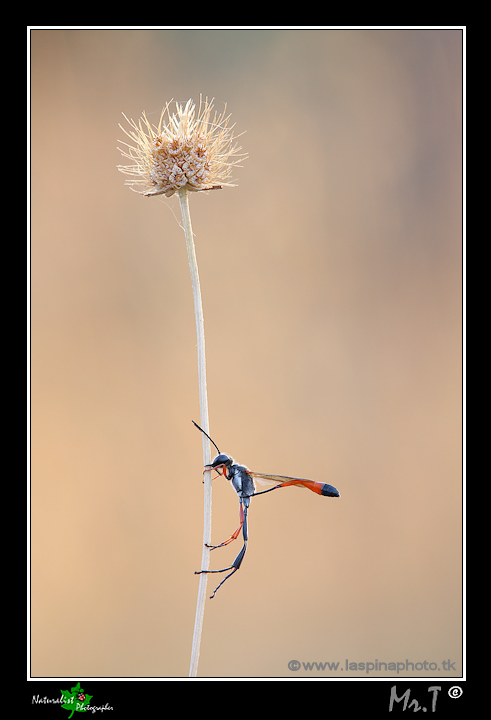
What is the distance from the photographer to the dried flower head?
646mm

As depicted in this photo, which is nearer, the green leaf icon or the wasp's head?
the wasp's head

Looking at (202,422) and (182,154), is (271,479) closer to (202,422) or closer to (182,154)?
(202,422)

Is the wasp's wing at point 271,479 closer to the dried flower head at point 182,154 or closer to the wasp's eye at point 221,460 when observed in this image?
the wasp's eye at point 221,460

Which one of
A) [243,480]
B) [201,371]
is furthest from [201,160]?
[243,480]

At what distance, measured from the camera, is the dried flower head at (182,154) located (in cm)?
65

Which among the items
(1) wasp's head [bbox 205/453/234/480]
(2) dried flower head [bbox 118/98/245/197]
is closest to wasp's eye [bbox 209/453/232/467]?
(1) wasp's head [bbox 205/453/234/480]

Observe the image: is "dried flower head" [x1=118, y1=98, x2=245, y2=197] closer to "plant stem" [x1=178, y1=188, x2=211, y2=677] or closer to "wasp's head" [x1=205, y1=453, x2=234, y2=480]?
"plant stem" [x1=178, y1=188, x2=211, y2=677]

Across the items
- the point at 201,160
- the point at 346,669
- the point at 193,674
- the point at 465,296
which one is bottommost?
the point at 346,669

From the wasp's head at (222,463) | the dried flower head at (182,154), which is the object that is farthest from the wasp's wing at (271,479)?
the dried flower head at (182,154)

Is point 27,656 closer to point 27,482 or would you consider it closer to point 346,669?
point 27,482

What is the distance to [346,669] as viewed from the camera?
1.41 m

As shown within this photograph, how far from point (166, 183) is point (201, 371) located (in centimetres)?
26

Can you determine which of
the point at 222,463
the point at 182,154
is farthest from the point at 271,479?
the point at 182,154

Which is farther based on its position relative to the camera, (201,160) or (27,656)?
(27,656)
